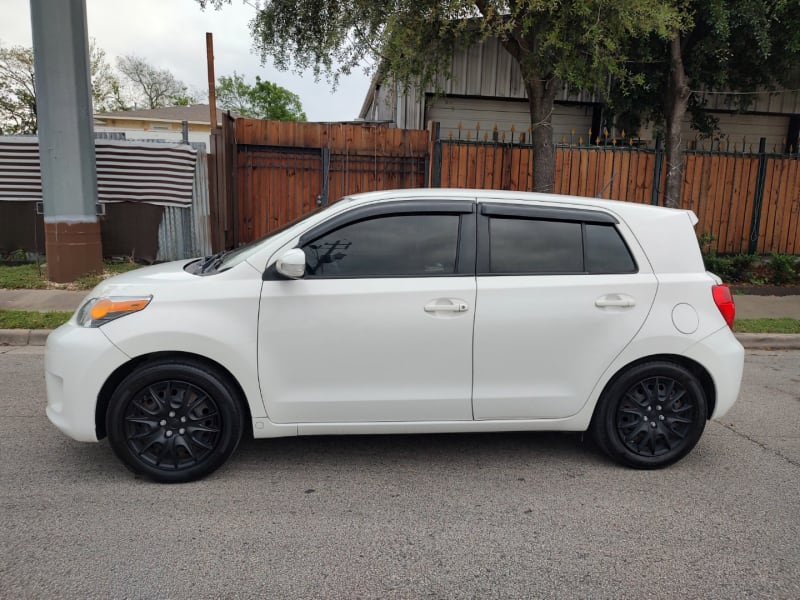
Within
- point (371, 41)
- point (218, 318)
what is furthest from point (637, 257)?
point (371, 41)

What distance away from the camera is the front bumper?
3.67 m

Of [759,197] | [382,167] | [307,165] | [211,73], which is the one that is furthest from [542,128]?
[211,73]

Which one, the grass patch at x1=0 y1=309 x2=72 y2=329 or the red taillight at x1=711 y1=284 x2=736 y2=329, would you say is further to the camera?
the grass patch at x1=0 y1=309 x2=72 y2=329

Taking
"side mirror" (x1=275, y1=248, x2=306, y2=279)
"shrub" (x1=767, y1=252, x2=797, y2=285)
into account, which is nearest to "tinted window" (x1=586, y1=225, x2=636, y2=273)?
"side mirror" (x1=275, y1=248, x2=306, y2=279)

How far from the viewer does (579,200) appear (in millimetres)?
4281

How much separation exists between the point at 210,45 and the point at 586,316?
9560 mm

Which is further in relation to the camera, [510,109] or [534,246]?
[510,109]

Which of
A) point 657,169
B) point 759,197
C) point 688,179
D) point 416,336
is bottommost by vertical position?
point 416,336

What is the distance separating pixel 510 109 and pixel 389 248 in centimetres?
1152

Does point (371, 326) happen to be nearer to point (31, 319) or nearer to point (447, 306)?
point (447, 306)

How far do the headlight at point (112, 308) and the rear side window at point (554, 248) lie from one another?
218 centimetres

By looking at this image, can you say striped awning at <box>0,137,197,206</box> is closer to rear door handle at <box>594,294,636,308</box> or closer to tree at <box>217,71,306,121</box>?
rear door handle at <box>594,294,636,308</box>

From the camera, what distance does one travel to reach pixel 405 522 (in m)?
3.45

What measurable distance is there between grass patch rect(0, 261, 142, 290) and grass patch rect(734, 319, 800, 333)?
367 inches
